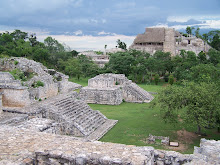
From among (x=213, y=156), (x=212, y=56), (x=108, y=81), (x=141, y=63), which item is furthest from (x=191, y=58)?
(x=213, y=156)

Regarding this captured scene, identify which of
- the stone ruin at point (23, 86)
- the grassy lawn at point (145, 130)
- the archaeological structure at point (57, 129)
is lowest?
the grassy lawn at point (145, 130)

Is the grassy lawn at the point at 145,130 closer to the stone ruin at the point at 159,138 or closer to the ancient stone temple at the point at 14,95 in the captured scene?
the stone ruin at the point at 159,138

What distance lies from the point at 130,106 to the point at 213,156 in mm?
12829

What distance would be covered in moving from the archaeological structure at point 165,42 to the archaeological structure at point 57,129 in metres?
23.9

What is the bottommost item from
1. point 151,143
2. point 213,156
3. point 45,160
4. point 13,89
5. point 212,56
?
point 151,143

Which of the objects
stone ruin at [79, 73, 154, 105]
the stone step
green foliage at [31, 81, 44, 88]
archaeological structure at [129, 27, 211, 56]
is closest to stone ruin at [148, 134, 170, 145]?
the stone step

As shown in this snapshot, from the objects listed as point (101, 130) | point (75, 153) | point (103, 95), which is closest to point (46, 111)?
point (101, 130)

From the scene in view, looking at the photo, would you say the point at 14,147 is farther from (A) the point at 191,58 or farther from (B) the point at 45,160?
(A) the point at 191,58

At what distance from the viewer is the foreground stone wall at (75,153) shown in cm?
535

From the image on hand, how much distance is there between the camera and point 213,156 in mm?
7199

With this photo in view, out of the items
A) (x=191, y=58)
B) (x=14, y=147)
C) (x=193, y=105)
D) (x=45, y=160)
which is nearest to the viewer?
(x=45, y=160)

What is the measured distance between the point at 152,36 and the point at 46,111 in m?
38.7

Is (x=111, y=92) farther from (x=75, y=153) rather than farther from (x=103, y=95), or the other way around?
(x=75, y=153)

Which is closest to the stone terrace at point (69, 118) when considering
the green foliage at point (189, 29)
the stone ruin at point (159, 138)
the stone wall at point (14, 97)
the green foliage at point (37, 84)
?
the stone wall at point (14, 97)
